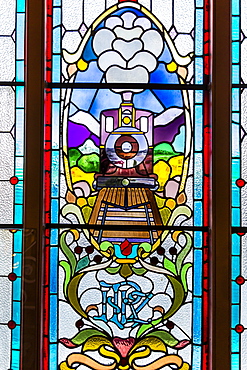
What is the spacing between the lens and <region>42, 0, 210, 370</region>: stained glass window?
202 cm

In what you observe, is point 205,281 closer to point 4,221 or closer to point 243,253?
point 243,253

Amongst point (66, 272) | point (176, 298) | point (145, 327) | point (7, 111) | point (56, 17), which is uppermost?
point (56, 17)

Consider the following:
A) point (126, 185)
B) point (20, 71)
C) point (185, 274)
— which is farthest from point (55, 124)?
point (185, 274)

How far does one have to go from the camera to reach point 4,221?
2064mm

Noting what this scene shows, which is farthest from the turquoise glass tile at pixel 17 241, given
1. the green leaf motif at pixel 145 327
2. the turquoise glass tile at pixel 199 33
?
the turquoise glass tile at pixel 199 33

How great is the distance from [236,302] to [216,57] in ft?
3.33

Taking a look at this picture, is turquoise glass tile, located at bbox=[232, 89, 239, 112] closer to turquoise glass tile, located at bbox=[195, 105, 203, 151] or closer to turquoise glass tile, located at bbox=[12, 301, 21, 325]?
turquoise glass tile, located at bbox=[195, 105, 203, 151]

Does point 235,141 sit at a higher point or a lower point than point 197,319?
higher

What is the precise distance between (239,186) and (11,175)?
3.16ft

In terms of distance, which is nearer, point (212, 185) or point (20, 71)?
point (212, 185)

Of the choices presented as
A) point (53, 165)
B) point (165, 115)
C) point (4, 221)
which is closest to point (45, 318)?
point (4, 221)

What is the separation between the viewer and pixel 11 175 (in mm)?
2068

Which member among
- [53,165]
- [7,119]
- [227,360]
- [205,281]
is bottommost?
[227,360]

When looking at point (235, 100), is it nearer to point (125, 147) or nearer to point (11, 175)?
point (125, 147)
